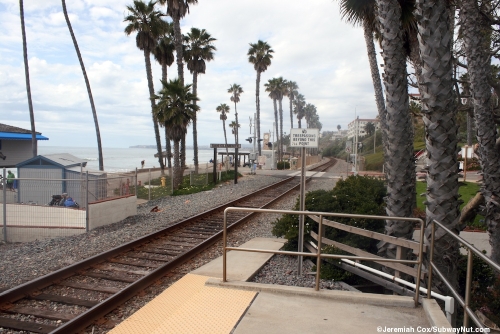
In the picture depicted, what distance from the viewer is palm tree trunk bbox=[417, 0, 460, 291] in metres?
5.67

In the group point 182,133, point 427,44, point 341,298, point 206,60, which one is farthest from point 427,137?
point 206,60

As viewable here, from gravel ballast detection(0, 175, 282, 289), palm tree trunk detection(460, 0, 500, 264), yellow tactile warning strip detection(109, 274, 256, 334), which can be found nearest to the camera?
yellow tactile warning strip detection(109, 274, 256, 334)

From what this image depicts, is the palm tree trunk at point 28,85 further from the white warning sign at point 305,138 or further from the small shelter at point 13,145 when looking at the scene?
the white warning sign at point 305,138

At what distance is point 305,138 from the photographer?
694 centimetres

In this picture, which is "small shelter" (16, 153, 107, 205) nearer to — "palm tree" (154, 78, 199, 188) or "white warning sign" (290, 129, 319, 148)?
"white warning sign" (290, 129, 319, 148)

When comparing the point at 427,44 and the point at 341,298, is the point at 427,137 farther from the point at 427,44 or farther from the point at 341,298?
the point at 341,298

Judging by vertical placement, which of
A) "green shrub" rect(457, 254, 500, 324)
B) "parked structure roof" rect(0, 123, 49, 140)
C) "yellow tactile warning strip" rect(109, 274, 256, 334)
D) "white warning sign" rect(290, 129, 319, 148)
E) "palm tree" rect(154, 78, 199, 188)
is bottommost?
"green shrub" rect(457, 254, 500, 324)

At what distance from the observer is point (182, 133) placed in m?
26.9

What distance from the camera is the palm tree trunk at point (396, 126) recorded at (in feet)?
23.9

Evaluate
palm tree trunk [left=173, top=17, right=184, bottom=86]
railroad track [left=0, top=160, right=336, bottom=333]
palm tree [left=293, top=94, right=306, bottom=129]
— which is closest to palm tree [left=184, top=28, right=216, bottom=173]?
palm tree trunk [left=173, top=17, right=184, bottom=86]

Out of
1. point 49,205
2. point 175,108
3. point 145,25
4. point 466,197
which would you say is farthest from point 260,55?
point 49,205

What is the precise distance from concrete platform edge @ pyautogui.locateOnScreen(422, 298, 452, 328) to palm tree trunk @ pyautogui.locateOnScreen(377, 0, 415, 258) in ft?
8.43

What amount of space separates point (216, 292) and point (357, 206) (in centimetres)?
484

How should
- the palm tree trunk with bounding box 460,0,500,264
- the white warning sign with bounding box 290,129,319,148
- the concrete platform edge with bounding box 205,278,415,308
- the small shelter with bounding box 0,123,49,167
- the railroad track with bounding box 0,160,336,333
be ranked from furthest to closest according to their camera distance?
the small shelter with bounding box 0,123,49,167 → the palm tree trunk with bounding box 460,0,500,264 → the white warning sign with bounding box 290,129,319,148 → the railroad track with bounding box 0,160,336,333 → the concrete platform edge with bounding box 205,278,415,308
